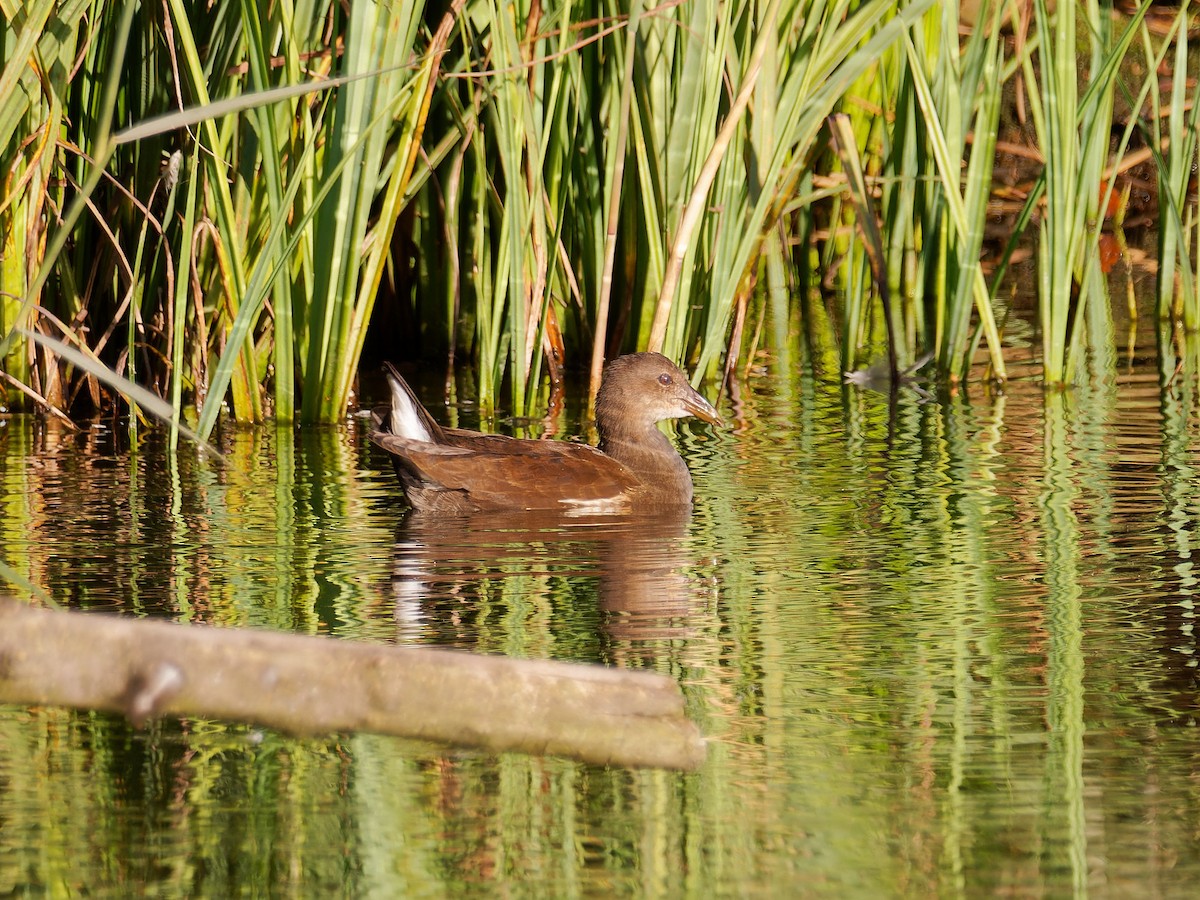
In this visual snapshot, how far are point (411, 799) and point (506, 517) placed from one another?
107 inches

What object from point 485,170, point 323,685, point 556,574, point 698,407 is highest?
point 485,170

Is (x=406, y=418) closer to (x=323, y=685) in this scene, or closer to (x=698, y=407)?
(x=698, y=407)

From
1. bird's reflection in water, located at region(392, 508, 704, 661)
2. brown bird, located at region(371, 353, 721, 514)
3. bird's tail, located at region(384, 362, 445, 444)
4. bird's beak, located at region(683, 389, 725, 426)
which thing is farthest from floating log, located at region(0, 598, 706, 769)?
bird's beak, located at region(683, 389, 725, 426)

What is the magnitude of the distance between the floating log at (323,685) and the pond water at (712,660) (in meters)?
0.36

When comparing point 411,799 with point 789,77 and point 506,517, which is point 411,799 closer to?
point 506,517

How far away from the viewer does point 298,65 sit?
605 centimetres

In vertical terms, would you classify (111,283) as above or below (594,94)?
below

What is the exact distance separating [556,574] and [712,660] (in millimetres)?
991

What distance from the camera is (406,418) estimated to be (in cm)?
602

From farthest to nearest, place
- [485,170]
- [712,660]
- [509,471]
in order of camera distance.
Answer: [485,170]
[509,471]
[712,660]

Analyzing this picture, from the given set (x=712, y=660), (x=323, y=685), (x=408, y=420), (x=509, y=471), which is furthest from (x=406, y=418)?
(x=323, y=685)

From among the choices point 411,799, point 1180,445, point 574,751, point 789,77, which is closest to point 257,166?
point 789,77

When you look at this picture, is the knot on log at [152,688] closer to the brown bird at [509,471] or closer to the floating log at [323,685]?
the floating log at [323,685]

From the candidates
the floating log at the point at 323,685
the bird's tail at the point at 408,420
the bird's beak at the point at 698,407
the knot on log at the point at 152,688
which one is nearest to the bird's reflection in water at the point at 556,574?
the bird's tail at the point at 408,420
